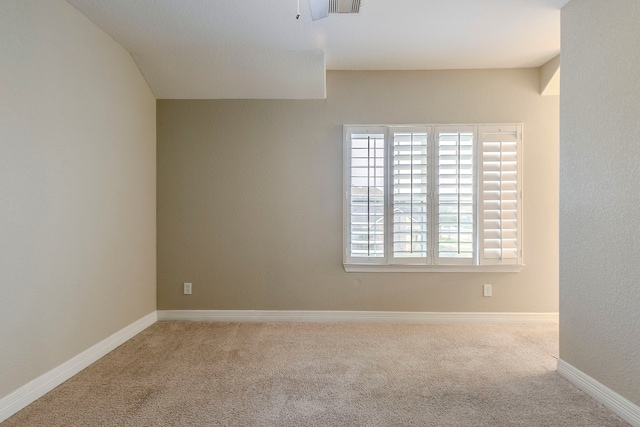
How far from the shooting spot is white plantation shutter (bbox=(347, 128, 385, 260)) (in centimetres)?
377

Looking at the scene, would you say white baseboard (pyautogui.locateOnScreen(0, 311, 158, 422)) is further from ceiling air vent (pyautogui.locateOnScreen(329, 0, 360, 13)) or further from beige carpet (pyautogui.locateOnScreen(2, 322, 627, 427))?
ceiling air vent (pyautogui.locateOnScreen(329, 0, 360, 13))

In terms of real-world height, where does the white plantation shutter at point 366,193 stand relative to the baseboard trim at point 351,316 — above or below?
above

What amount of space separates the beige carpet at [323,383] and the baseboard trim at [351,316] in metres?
0.25

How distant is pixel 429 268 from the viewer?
148 inches

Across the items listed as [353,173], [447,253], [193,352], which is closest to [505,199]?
[447,253]

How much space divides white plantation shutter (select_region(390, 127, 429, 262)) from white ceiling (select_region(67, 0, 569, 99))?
0.85 metres

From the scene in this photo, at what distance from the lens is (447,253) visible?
373cm

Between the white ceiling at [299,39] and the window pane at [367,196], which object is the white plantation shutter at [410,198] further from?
the white ceiling at [299,39]

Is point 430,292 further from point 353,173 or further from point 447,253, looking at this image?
point 353,173

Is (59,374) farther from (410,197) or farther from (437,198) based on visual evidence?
(437,198)

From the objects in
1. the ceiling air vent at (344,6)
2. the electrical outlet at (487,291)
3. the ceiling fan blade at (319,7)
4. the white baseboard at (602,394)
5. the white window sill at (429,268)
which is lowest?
the white baseboard at (602,394)

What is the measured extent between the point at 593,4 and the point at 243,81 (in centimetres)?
279

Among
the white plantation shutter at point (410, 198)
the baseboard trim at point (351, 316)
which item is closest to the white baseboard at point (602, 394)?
the baseboard trim at point (351, 316)

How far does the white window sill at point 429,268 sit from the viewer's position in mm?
3738
